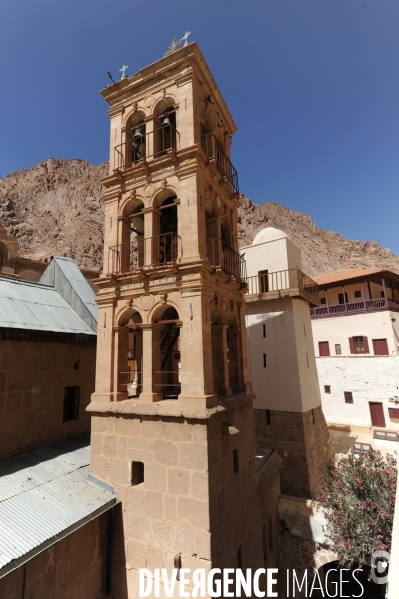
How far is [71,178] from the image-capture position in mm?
78375

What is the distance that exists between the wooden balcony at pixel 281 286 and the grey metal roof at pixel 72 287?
282 inches

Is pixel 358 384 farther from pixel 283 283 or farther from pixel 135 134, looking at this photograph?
pixel 135 134

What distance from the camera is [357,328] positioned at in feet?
88.0

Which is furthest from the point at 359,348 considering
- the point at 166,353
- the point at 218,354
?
the point at 166,353

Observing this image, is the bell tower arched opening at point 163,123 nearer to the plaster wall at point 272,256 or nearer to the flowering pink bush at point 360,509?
the plaster wall at point 272,256

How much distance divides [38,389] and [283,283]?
11938 millimetres

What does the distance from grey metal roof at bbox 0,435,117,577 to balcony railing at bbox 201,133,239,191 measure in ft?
32.1

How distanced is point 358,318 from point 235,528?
934 inches

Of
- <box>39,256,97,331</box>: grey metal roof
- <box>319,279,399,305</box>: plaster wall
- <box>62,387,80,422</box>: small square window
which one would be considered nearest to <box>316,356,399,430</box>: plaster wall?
<box>319,279,399,305</box>: plaster wall

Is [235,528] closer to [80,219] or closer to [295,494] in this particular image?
[295,494]

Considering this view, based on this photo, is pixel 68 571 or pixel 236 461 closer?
pixel 68 571

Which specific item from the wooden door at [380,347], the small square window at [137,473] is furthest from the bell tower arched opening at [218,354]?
the wooden door at [380,347]

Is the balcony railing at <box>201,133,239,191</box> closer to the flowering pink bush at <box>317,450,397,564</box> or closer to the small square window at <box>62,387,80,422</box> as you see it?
the small square window at <box>62,387,80,422</box>

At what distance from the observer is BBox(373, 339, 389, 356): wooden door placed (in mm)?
24969
